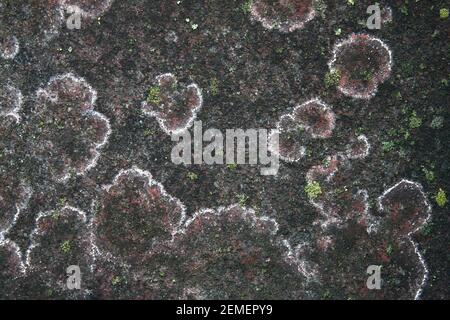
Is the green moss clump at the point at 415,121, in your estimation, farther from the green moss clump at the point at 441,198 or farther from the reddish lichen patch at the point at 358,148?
the green moss clump at the point at 441,198

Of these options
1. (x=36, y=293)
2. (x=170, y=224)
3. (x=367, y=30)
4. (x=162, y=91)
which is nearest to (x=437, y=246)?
(x=367, y=30)

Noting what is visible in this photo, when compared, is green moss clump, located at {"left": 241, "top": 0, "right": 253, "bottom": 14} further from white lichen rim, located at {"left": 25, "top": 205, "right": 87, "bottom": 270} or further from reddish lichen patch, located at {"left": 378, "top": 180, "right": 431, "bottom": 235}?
white lichen rim, located at {"left": 25, "top": 205, "right": 87, "bottom": 270}

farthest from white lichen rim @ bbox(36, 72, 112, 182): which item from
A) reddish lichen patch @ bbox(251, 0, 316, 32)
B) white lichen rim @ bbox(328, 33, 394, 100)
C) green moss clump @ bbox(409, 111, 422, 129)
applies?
green moss clump @ bbox(409, 111, 422, 129)

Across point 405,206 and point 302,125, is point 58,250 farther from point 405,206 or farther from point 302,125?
point 405,206

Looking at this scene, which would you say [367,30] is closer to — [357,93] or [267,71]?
[357,93]

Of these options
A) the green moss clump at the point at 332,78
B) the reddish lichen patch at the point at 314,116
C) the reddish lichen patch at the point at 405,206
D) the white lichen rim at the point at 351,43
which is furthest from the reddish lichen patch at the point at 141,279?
the white lichen rim at the point at 351,43

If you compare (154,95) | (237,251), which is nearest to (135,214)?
(237,251)
